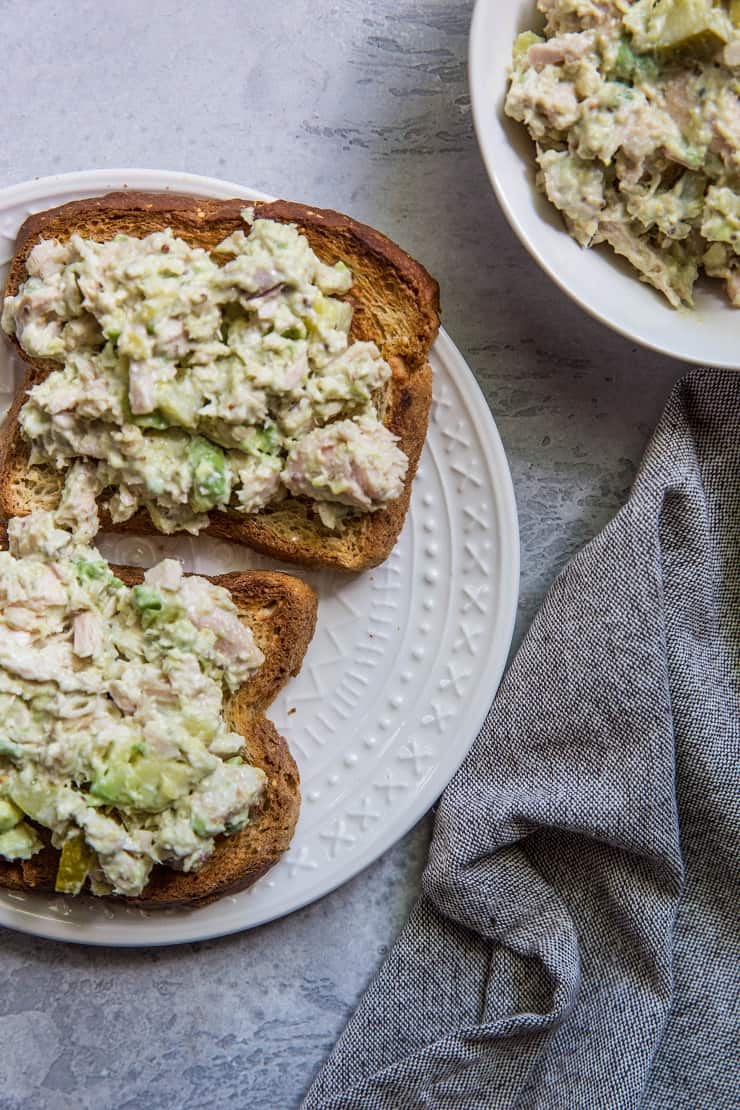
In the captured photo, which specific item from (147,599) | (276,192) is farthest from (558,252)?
(147,599)

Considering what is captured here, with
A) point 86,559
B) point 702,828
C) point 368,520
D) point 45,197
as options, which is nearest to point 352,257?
point 368,520

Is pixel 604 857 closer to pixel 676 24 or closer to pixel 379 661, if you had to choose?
pixel 379 661

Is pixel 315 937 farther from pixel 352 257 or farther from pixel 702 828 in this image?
pixel 352 257

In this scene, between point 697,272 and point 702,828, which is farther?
point 702,828

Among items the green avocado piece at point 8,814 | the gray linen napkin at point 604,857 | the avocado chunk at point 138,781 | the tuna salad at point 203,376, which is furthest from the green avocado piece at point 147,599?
the gray linen napkin at point 604,857

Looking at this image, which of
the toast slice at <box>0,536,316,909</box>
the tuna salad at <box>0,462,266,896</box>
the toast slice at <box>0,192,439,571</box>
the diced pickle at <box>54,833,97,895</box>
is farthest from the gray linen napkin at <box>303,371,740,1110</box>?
the diced pickle at <box>54,833,97,895</box>

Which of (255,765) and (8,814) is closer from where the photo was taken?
(8,814)

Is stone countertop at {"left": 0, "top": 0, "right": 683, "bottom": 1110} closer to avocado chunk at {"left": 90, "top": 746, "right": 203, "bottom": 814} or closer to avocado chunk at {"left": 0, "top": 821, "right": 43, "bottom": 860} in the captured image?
avocado chunk at {"left": 0, "top": 821, "right": 43, "bottom": 860}
